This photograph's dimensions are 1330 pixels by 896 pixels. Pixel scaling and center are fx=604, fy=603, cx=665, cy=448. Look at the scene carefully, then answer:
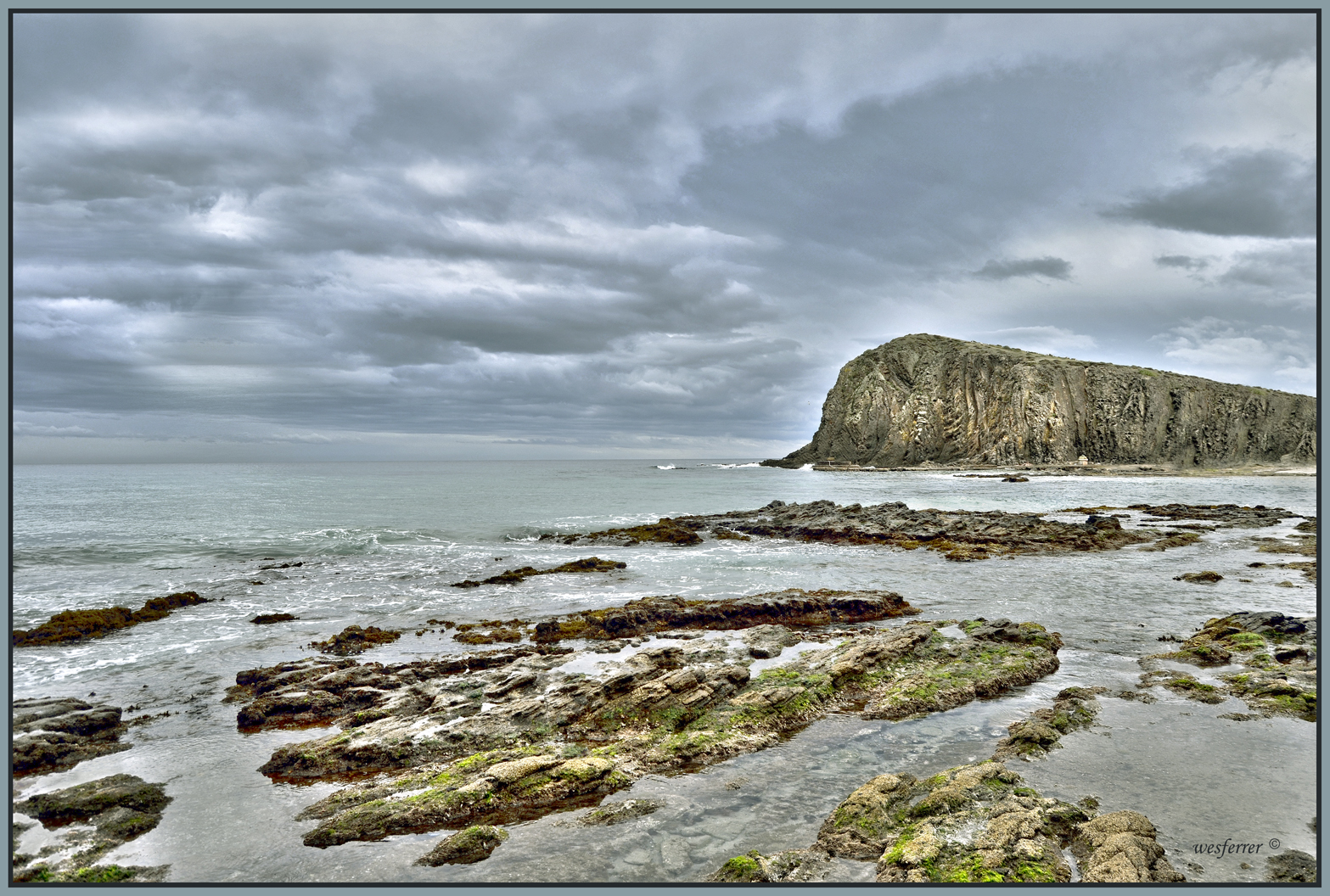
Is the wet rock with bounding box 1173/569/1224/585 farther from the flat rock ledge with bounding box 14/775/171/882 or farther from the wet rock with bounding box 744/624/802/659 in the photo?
the flat rock ledge with bounding box 14/775/171/882

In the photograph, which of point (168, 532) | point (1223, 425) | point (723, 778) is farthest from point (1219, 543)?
point (1223, 425)

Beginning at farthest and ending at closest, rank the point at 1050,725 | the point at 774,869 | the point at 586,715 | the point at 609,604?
1. the point at 609,604
2. the point at 586,715
3. the point at 1050,725
4. the point at 774,869

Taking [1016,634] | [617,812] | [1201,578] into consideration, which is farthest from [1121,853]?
[1201,578]

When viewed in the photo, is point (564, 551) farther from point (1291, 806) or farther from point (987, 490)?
point (987, 490)

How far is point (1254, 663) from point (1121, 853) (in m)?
9.27

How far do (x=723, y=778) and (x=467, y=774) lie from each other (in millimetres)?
3139

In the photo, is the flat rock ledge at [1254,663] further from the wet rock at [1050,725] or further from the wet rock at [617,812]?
the wet rock at [617,812]

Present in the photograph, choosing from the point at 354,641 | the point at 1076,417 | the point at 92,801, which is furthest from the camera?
the point at 1076,417

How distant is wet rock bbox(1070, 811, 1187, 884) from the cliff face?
12632 centimetres

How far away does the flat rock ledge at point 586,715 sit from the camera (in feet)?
22.6

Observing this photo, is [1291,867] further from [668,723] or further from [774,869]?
[668,723]

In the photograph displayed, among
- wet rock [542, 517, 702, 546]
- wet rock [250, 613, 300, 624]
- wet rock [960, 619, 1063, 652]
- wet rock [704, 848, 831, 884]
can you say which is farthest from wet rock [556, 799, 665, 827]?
wet rock [542, 517, 702, 546]

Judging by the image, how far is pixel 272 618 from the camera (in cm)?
1744

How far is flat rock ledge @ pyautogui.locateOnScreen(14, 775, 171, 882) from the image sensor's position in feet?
19.7
